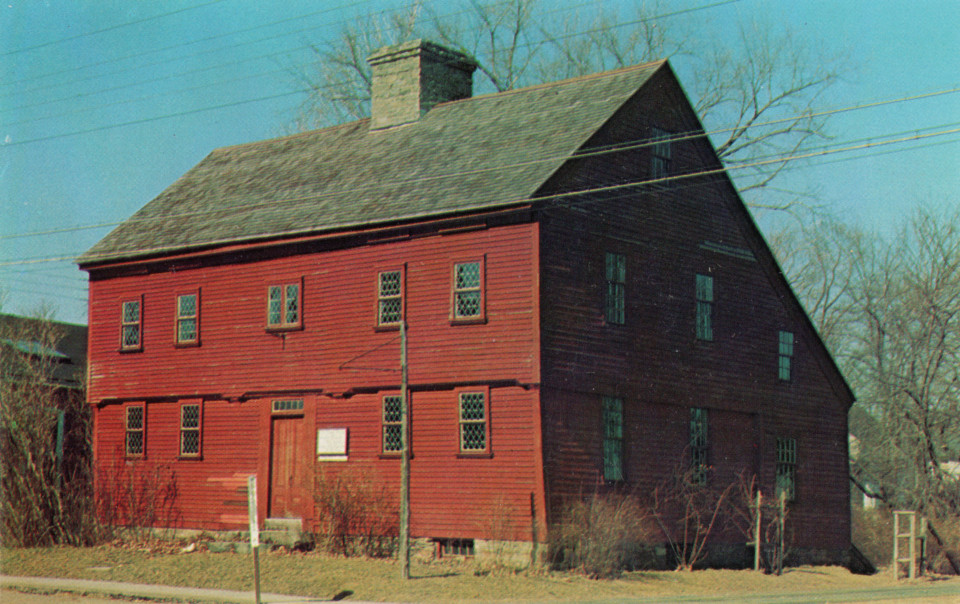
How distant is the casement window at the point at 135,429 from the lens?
3045 cm

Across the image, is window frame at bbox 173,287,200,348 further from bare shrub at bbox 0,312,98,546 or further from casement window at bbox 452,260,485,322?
casement window at bbox 452,260,485,322

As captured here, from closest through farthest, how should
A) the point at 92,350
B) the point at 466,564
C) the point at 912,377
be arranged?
the point at 466,564
the point at 92,350
the point at 912,377

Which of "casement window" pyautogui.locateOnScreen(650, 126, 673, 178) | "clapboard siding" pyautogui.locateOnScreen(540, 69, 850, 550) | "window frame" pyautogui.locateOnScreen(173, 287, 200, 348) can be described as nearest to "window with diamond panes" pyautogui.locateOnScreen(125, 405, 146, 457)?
"window frame" pyautogui.locateOnScreen(173, 287, 200, 348)

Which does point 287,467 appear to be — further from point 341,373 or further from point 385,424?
point 385,424

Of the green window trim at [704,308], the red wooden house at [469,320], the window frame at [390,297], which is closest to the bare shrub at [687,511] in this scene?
the red wooden house at [469,320]

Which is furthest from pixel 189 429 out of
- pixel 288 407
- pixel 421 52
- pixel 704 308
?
pixel 704 308

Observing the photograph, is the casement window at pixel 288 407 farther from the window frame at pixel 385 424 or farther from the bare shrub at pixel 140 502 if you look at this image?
the bare shrub at pixel 140 502

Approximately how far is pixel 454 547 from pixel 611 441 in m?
3.95

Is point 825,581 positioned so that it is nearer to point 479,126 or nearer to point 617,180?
point 617,180

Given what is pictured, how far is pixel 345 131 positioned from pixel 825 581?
16.8 meters

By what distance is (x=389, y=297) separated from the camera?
86.4ft

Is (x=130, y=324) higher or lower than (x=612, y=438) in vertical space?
higher

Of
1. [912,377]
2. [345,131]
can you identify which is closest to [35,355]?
[345,131]

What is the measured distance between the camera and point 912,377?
3991 centimetres
